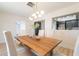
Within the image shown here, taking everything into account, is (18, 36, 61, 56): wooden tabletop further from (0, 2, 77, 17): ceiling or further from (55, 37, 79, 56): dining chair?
(0, 2, 77, 17): ceiling

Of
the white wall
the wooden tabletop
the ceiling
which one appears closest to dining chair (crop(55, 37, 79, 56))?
the wooden tabletop

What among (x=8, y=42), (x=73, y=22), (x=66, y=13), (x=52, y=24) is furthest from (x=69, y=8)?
(x=8, y=42)

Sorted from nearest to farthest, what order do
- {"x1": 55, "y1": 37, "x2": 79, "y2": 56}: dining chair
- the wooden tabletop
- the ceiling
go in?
{"x1": 55, "y1": 37, "x2": 79, "y2": 56}: dining chair < the wooden tabletop < the ceiling

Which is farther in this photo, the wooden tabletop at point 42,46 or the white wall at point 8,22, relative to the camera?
the white wall at point 8,22

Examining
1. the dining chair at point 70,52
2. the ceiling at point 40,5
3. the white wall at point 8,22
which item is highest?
the ceiling at point 40,5

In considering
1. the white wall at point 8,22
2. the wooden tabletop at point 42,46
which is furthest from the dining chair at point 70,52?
the white wall at point 8,22

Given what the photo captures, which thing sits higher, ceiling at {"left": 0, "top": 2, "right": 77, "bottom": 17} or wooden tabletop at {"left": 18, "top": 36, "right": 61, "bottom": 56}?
ceiling at {"left": 0, "top": 2, "right": 77, "bottom": 17}

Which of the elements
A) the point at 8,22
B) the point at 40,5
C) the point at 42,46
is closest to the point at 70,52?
the point at 42,46

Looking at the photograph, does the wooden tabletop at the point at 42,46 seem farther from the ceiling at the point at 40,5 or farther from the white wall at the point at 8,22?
the white wall at the point at 8,22

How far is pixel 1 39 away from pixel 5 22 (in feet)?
3.98

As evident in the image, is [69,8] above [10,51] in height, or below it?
above

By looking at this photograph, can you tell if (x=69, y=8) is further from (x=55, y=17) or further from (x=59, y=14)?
(x=55, y=17)

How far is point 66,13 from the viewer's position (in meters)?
4.08

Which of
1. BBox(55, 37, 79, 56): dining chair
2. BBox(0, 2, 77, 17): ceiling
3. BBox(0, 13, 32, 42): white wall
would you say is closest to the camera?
BBox(55, 37, 79, 56): dining chair
